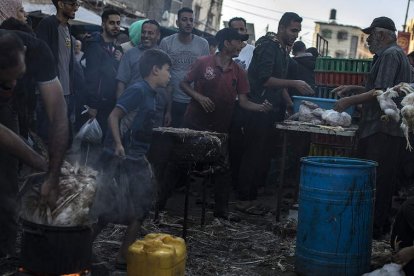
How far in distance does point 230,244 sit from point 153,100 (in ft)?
6.10

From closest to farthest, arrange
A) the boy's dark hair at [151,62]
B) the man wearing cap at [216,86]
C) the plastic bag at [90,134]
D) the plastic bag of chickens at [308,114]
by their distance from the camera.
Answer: the boy's dark hair at [151,62] → the plastic bag at [90,134] → the plastic bag of chickens at [308,114] → the man wearing cap at [216,86]

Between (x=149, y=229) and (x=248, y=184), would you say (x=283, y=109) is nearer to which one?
(x=248, y=184)

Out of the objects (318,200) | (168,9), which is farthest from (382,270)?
(168,9)

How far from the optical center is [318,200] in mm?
4688

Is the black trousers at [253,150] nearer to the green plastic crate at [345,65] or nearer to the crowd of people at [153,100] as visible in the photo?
the crowd of people at [153,100]

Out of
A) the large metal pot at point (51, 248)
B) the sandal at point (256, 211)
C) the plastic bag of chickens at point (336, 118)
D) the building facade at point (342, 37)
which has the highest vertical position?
the building facade at point (342, 37)

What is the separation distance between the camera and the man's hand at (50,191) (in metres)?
3.38

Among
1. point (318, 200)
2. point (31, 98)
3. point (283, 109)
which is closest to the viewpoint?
point (318, 200)

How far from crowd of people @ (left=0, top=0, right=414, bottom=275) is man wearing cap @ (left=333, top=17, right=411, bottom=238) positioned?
1 centimetres

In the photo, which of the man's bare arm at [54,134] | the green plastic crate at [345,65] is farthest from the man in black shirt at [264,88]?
the man's bare arm at [54,134]

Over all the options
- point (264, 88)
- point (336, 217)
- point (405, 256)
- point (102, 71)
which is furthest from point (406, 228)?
point (102, 71)

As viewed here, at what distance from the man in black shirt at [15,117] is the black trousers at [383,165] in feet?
12.2

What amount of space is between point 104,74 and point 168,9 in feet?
89.1

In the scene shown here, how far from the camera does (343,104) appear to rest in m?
6.28
